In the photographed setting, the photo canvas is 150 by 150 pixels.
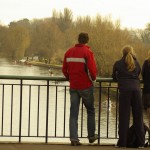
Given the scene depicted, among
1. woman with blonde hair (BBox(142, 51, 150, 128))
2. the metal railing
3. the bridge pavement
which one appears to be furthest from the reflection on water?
woman with blonde hair (BBox(142, 51, 150, 128))

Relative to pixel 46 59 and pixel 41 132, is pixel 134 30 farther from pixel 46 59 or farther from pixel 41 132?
pixel 41 132

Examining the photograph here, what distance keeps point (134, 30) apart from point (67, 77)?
10553cm

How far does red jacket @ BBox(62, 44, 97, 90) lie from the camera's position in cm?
768

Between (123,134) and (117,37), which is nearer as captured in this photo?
(123,134)

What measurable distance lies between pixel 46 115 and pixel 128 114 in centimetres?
152

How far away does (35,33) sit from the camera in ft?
420

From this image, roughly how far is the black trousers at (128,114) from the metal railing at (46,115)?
1.94 ft

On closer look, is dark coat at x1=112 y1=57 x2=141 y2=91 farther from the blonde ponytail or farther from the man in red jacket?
the man in red jacket

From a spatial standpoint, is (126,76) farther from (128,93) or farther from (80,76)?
(80,76)

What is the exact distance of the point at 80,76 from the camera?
7758mm

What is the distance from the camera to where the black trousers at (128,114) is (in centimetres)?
763

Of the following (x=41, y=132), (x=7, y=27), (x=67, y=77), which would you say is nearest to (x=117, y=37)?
(x=41, y=132)

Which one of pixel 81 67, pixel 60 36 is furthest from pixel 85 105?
pixel 60 36

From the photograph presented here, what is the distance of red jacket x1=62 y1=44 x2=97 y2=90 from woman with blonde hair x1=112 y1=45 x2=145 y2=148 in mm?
404
